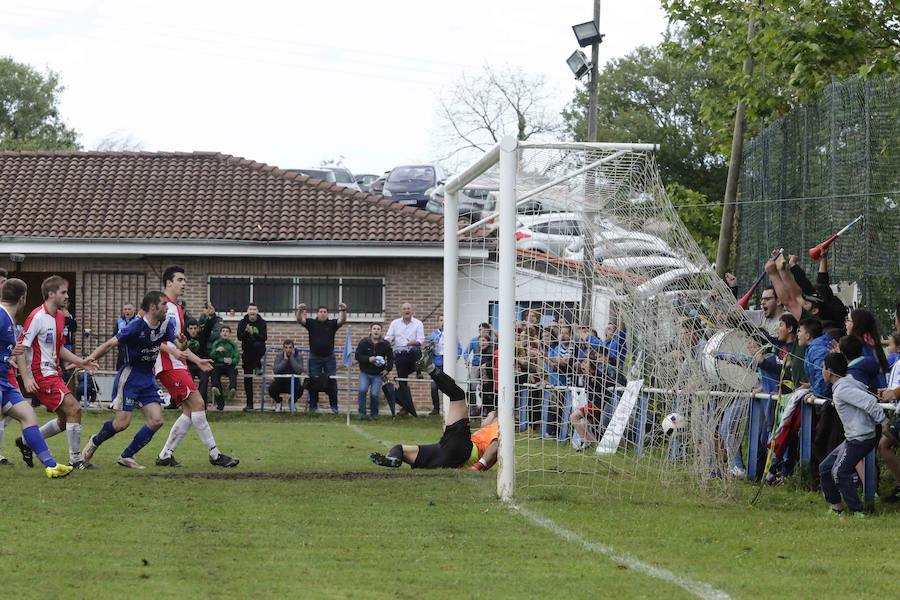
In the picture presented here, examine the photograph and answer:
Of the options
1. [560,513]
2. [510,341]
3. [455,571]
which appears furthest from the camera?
[510,341]

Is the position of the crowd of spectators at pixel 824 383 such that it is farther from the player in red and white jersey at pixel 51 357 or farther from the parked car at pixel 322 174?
the parked car at pixel 322 174

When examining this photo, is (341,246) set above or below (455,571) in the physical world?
above

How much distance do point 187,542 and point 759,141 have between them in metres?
13.9

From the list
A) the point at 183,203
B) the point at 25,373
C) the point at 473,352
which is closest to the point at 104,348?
the point at 25,373

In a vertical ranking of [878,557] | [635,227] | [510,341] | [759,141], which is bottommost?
A: [878,557]

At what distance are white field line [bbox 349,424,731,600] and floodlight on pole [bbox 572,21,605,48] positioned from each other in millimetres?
16865

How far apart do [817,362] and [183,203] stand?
67.5ft

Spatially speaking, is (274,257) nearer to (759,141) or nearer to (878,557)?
(759,141)

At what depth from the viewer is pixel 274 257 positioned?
28734 mm

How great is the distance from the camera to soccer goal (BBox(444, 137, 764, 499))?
454 inches

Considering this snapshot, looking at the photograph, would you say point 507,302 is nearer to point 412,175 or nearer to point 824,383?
point 824,383

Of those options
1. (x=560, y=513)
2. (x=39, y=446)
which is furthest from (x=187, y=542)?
(x=39, y=446)

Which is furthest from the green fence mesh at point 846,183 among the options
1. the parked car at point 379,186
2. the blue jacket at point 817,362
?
the parked car at point 379,186

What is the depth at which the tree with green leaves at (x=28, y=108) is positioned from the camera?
76.4 metres
